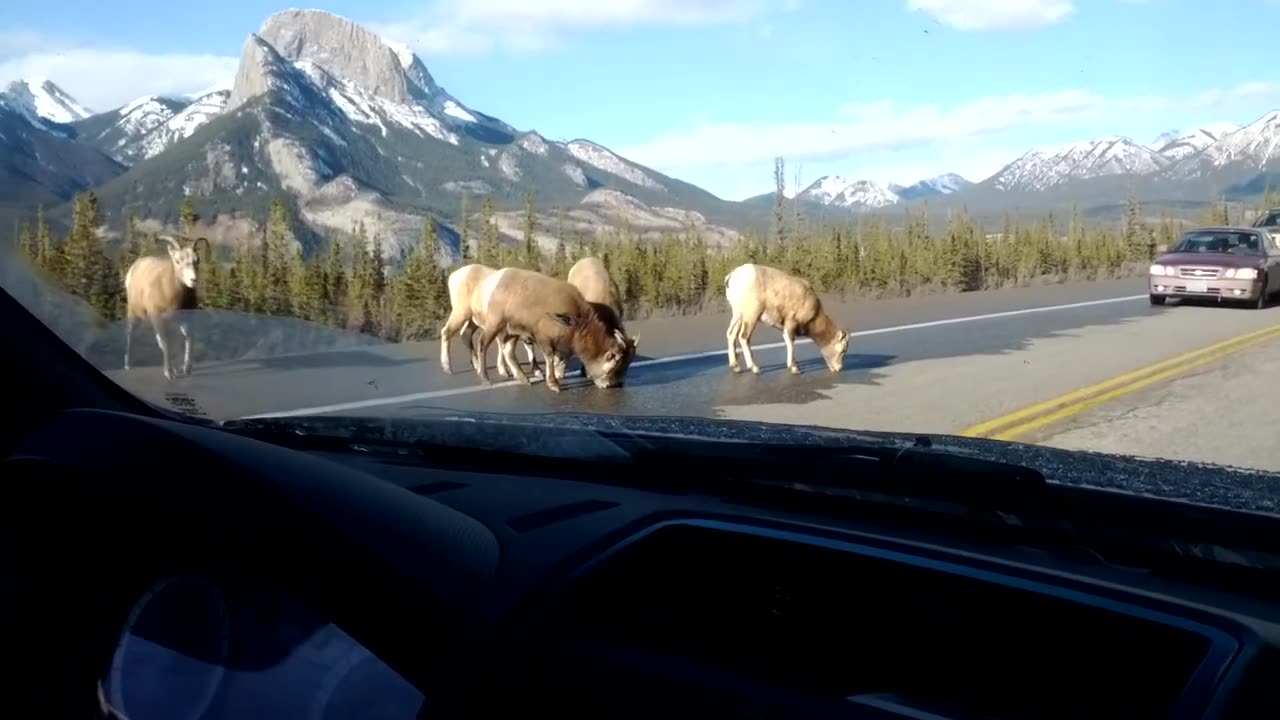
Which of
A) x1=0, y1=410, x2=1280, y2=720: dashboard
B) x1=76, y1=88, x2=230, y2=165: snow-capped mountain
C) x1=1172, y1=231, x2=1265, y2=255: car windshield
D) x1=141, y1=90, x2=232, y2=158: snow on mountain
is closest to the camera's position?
x1=0, y1=410, x2=1280, y2=720: dashboard

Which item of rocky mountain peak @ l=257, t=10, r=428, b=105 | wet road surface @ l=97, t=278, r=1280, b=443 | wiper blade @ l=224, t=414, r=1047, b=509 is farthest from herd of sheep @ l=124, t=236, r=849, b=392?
wiper blade @ l=224, t=414, r=1047, b=509

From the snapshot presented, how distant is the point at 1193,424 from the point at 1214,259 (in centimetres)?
1386

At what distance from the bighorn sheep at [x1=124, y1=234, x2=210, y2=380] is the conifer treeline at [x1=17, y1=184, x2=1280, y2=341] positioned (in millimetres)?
74

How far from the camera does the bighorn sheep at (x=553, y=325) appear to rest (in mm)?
12453

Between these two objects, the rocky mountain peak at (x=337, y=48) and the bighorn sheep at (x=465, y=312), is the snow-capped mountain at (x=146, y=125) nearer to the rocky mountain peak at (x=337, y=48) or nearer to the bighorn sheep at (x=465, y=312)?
the rocky mountain peak at (x=337, y=48)

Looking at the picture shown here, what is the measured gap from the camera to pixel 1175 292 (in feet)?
74.6

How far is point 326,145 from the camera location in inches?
520

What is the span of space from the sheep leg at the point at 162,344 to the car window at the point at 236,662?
232 cm

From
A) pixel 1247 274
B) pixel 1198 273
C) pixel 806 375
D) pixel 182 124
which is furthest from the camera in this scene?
pixel 1198 273

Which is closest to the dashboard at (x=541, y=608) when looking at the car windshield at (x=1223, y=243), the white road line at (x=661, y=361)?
the white road line at (x=661, y=361)

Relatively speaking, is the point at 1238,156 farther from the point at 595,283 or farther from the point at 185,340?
the point at 185,340

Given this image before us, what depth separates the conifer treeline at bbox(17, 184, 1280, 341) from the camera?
4.76 metres

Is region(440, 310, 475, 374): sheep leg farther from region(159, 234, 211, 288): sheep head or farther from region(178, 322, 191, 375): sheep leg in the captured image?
region(178, 322, 191, 375): sheep leg

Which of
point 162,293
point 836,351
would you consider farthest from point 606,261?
point 162,293
